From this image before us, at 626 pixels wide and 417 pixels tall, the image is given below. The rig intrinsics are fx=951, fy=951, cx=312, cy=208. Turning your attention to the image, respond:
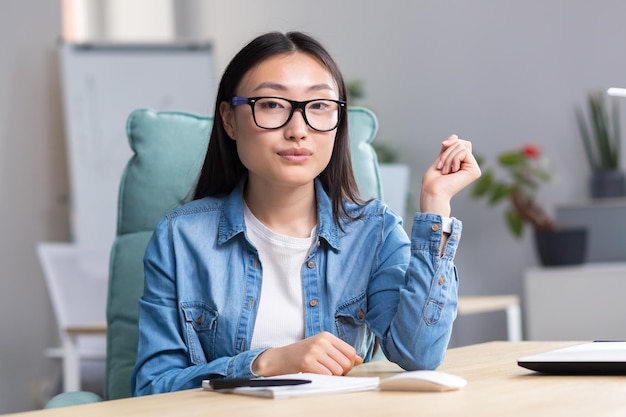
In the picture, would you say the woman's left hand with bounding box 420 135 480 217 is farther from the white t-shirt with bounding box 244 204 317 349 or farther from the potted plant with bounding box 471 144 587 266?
the potted plant with bounding box 471 144 587 266

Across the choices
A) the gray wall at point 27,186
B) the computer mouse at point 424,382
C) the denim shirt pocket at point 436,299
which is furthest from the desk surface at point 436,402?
the gray wall at point 27,186

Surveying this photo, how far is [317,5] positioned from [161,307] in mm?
3947

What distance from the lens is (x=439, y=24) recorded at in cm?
467

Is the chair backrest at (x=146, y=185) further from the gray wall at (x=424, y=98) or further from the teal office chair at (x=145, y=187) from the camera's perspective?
the gray wall at (x=424, y=98)

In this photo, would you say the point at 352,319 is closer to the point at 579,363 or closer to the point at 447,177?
the point at 447,177

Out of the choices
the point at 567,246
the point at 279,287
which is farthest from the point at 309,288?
the point at 567,246

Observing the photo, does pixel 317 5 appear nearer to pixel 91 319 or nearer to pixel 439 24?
pixel 439 24

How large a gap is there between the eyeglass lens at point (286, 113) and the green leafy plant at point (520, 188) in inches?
109

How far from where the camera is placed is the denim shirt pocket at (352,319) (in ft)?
4.67

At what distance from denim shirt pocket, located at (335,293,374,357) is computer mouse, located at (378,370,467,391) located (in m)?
0.41

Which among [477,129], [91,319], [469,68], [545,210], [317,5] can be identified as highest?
[317,5]

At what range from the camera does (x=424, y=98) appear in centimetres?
473

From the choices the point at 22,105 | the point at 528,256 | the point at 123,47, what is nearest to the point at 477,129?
the point at 528,256

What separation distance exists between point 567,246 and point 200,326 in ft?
9.03
